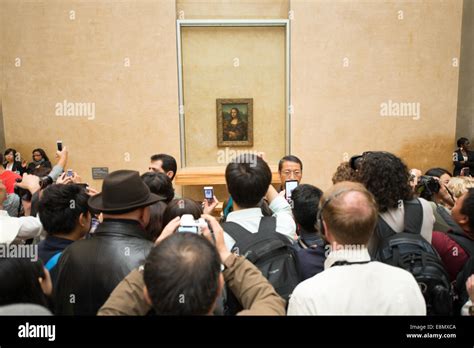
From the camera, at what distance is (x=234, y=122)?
9.48 m

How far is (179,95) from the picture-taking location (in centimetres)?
917

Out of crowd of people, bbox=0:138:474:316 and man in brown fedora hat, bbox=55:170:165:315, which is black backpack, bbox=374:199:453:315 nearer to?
crowd of people, bbox=0:138:474:316

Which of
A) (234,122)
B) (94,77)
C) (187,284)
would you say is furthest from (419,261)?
(94,77)

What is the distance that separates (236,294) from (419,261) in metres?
1.06

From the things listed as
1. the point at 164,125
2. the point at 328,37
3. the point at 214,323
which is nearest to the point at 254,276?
the point at 214,323

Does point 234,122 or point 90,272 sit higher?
point 234,122

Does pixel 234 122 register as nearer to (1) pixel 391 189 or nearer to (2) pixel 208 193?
(2) pixel 208 193

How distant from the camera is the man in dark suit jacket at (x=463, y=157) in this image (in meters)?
9.27

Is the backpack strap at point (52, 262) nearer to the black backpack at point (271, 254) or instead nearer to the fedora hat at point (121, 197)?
the fedora hat at point (121, 197)

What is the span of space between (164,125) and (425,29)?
674cm

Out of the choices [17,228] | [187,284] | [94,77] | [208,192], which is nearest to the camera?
[187,284]

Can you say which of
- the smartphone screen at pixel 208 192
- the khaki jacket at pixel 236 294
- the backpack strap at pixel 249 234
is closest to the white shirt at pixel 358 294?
the khaki jacket at pixel 236 294

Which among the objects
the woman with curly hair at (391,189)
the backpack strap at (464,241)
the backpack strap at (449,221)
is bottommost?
the backpack strap at (464,241)

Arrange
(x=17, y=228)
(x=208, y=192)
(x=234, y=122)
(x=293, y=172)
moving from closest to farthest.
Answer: (x=17, y=228), (x=208, y=192), (x=293, y=172), (x=234, y=122)
